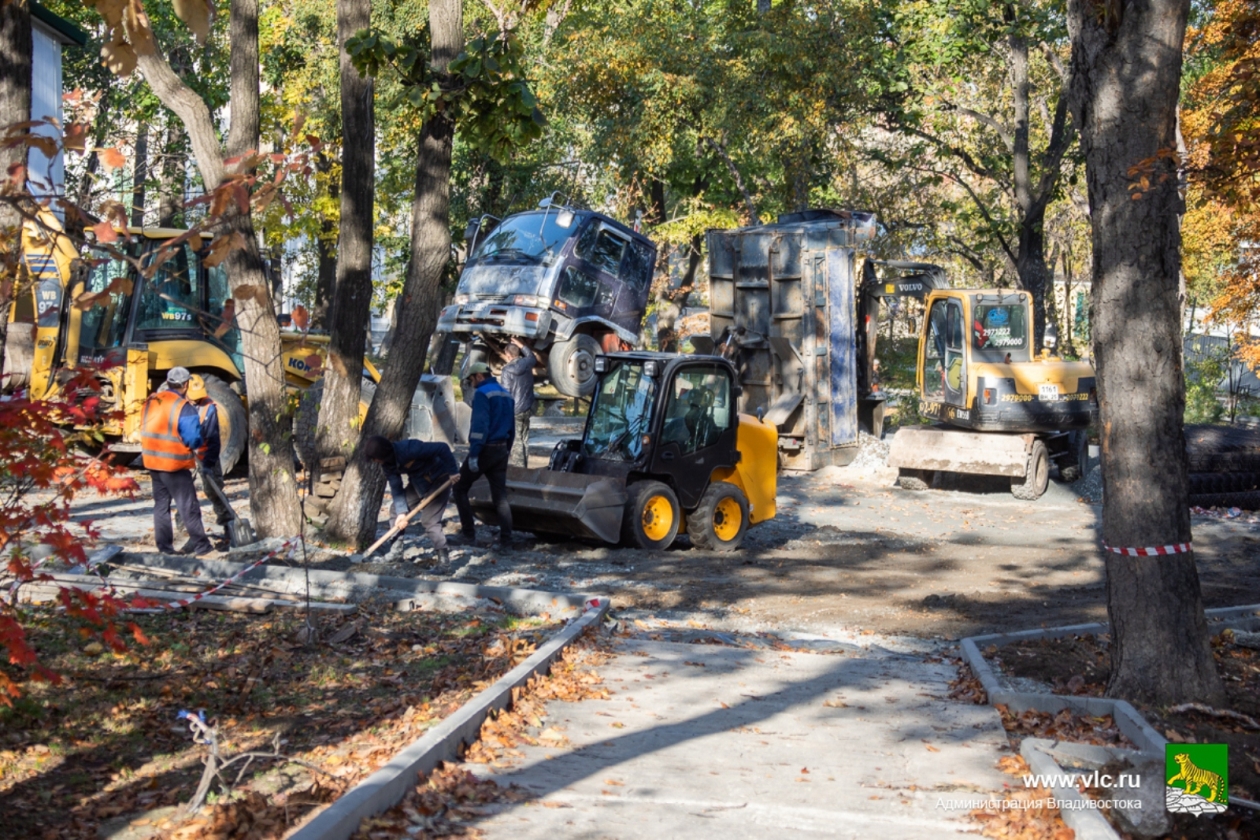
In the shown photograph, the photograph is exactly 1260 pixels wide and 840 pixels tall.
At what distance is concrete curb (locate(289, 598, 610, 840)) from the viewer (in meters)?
4.38

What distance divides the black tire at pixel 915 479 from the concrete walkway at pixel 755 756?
1011cm

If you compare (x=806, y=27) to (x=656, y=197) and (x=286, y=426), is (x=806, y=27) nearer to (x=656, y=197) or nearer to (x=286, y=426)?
(x=656, y=197)

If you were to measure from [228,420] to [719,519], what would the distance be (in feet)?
20.5

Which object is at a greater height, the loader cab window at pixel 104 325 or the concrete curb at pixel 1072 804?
the loader cab window at pixel 104 325

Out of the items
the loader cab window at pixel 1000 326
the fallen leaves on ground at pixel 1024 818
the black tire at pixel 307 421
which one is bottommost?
the fallen leaves on ground at pixel 1024 818

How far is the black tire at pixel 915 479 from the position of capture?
59.3ft

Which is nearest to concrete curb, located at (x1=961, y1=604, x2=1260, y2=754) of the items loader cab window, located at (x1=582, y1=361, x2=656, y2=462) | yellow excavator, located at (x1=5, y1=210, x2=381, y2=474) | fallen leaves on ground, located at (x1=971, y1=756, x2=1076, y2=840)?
fallen leaves on ground, located at (x1=971, y1=756, x2=1076, y2=840)

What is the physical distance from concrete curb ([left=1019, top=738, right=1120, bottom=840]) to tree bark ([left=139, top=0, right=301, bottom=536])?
6.81 m

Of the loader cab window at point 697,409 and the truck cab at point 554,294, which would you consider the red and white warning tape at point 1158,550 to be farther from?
the truck cab at point 554,294

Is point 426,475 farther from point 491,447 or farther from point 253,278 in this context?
point 253,278

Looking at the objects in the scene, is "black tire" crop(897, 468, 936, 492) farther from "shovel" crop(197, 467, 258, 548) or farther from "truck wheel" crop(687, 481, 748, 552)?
"shovel" crop(197, 467, 258, 548)

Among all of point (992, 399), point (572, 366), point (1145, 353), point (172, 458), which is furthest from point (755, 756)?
point (572, 366)

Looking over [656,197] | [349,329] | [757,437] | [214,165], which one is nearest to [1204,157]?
[757,437]

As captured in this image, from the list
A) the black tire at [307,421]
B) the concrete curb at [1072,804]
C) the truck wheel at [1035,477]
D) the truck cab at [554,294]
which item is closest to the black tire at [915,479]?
the truck wheel at [1035,477]
